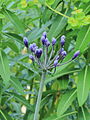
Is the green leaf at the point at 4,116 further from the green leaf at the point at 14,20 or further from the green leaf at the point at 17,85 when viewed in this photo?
the green leaf at the point at 14,20

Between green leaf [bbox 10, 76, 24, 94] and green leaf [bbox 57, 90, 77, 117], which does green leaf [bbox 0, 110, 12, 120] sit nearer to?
green leaf [bbox 10, 76, 24, 94]

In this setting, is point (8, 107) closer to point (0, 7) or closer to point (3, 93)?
point (3, 93)

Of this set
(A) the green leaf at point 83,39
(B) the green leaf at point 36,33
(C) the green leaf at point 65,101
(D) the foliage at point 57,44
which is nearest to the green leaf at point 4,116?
(D) the foliage at point 57,44

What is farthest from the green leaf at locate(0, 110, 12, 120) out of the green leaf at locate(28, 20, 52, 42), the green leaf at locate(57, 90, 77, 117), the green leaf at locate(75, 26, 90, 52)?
the green leaf at locate(75, 26, 90, 52)

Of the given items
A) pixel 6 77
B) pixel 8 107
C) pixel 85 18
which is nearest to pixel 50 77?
pixel 6 77

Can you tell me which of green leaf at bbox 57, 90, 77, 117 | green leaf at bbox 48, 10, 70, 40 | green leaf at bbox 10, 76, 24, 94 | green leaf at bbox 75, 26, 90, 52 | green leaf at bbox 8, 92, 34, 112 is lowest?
green leaf at bbox 57, 90, 77, 117

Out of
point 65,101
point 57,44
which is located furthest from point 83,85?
point 57,44
